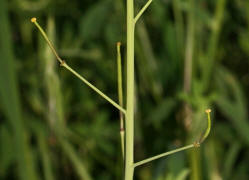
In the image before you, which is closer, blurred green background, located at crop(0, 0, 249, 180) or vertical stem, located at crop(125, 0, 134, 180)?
vertical stem, located at crop(125, 0, 134, 180)

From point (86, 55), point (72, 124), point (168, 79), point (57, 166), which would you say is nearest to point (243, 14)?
point (168, 79)

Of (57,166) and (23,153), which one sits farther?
(57,166)

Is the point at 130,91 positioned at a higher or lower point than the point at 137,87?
higher

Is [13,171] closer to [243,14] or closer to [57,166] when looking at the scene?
[57,166]

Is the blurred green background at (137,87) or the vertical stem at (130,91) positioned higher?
the vertical stem at (130,91)

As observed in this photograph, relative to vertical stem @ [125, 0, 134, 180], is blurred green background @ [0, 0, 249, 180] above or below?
below

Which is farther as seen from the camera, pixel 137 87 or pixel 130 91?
pixel 137 87

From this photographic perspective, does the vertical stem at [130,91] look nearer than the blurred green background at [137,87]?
Yes

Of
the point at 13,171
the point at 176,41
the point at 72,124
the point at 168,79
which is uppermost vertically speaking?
the point at 176,41
